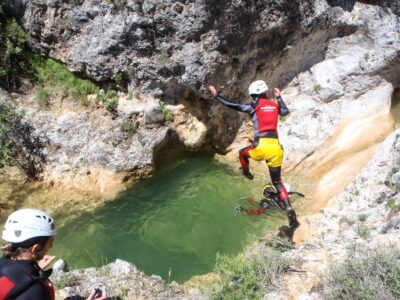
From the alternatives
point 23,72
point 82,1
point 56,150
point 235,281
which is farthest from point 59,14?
point 235,281

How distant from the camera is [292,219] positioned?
27.8ft

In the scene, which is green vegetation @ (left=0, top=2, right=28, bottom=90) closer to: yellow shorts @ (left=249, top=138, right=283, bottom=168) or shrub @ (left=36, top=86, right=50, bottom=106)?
shrub @ (left=36, top=86, right=50, bottom=106)

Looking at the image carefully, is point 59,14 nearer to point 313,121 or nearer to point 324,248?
point 313,121

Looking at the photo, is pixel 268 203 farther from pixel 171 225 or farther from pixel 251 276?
pixel 251 276

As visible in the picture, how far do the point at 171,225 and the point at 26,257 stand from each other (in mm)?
5826

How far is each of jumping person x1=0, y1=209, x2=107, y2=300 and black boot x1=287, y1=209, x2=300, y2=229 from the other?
5362 millimetres

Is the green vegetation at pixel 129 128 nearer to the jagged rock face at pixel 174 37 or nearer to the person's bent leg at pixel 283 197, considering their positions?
the jagged rock face at pixel 174 37

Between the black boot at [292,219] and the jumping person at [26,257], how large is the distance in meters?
5.36

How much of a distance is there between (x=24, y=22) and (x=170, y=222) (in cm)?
602

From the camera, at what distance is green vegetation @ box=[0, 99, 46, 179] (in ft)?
33.8

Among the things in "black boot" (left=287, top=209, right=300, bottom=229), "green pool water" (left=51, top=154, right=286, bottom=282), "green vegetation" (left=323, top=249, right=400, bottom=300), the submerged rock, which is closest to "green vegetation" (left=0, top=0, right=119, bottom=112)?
"green pool water" (left=51, top=154, right=286, bottom=282)

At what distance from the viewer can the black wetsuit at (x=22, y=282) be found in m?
3.40

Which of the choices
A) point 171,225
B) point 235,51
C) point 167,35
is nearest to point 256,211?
point 171,225

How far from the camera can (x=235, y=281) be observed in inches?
221
